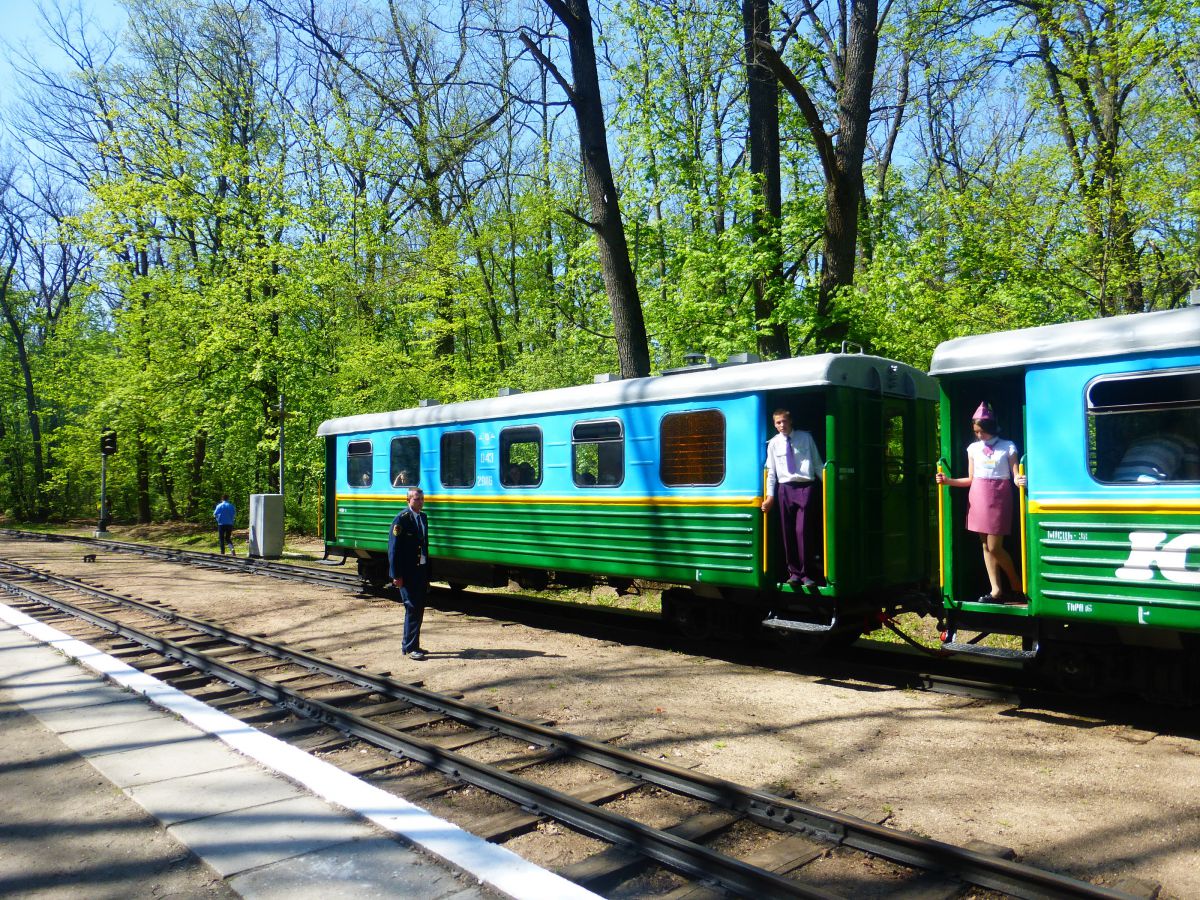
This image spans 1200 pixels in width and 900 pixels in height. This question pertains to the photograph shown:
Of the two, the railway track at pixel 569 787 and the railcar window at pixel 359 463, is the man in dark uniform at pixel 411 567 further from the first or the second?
the railcar window at pixel 359 463

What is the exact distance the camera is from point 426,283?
2466cm

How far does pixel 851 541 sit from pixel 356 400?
17.3 meters

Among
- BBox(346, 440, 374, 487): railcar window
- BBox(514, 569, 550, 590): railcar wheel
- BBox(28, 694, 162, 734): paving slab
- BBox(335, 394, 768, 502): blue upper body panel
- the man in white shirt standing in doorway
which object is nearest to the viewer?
BBox(28, 694, 162, 734): paving slab

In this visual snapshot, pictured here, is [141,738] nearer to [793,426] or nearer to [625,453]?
[625,453]

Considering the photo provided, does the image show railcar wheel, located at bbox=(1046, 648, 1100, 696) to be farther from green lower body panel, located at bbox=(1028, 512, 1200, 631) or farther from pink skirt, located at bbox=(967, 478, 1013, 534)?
pink skirt, located at bbox=(967, 478, 1013, 534)

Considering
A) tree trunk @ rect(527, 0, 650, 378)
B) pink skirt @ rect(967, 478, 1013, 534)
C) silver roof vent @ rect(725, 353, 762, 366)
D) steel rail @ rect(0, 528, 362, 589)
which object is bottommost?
steel rail @ rect(0, 528, 362, 589)

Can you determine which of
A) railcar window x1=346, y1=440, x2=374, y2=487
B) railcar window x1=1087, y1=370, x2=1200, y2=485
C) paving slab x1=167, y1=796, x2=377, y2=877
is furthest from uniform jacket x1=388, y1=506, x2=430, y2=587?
railcar window x1=1087, y1=370, x2=1200, y2=485

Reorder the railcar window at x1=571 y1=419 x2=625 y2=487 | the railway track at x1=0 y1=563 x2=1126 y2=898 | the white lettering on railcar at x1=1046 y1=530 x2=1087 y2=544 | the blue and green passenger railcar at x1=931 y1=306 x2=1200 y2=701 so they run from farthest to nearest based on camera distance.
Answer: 1. the railcar window at x1=571 y1=419 x2=625 y2=487
2. the white lettering on railcar at x1=1046 y1=530 x2=1087 y2=544
3. the blue and green passenger railcar at x1=931 y1=306 x2=1200 y2=701
4. the railway track at x1=0 y1=563 x2=1126 y2=898

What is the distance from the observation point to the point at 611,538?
9922mm

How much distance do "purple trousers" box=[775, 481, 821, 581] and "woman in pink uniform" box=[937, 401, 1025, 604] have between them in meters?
1.47

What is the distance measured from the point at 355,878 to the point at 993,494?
18.2ft

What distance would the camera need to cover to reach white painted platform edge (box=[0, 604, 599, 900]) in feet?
12.9

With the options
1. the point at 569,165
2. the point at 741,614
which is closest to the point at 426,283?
the point at 569,165

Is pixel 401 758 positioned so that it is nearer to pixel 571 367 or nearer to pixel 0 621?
pixel 0 621
